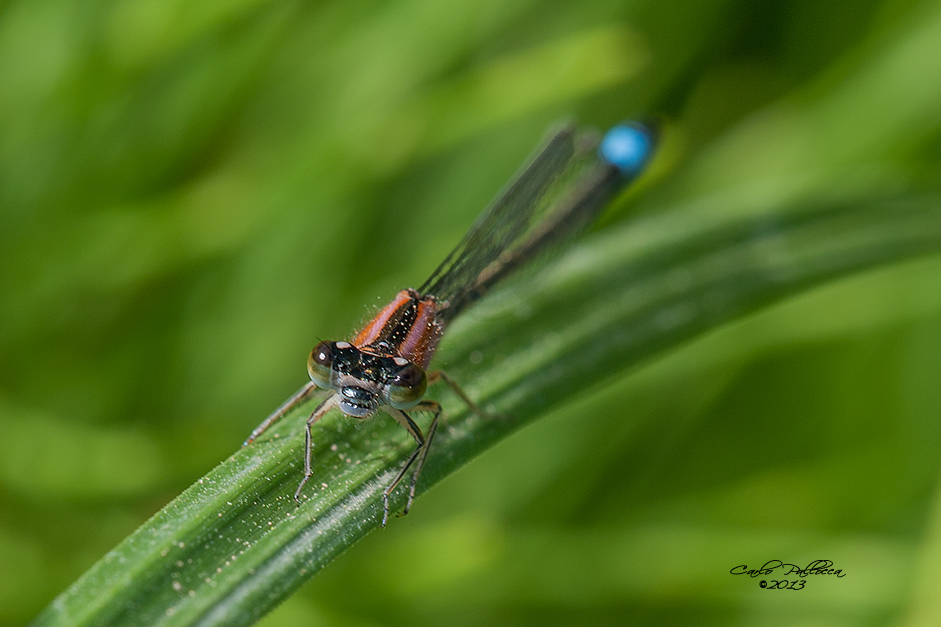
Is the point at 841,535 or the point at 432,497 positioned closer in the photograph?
the point at 841,535

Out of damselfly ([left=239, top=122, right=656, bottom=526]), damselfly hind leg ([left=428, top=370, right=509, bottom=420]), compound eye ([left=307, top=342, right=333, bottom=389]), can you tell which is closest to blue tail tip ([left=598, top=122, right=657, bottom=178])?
damselfly ([left=239, top=122, right=656, bottom=526])

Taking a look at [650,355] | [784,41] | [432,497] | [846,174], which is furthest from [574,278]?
[784,41]

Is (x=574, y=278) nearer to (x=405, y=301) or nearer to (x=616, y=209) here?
(x=405, y=301)

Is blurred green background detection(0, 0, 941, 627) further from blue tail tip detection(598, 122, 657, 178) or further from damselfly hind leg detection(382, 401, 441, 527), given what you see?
damselfly hind leg detection(382, 401, 441, 527)

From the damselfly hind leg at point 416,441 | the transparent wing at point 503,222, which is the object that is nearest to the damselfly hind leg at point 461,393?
the damselfly hind leg at point 416,441
